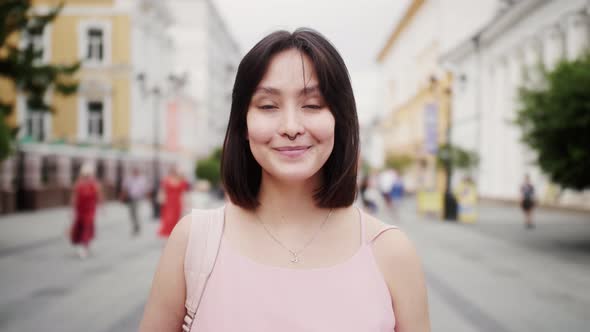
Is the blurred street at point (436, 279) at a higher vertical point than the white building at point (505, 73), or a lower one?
lower

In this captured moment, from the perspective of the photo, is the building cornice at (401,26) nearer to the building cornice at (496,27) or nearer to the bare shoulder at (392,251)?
the building cornice at (496,27)

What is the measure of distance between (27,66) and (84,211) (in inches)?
274

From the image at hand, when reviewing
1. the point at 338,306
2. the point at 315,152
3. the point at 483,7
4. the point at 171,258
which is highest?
the point at 483,7

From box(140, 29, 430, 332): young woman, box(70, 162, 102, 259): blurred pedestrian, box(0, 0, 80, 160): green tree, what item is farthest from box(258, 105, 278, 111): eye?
box(0, 0, 80, 160): green tree

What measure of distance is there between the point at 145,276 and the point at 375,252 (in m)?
8.36

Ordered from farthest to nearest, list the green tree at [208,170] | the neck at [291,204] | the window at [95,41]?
the green tree at [208,170]
the window at [95,41]
the neck at [291,204]

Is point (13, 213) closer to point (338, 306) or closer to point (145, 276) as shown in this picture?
point (145, 276)

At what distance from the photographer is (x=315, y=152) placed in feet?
5.44

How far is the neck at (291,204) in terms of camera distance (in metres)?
1.76

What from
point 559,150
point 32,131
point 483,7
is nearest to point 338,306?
point 559,150

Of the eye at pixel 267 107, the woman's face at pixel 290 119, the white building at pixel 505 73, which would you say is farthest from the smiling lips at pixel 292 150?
the white building at pixel 505 73

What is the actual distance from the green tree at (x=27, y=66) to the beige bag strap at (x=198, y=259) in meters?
12.4

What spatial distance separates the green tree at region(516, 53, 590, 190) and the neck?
478 inches

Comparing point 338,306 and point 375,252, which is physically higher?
point 375,252
